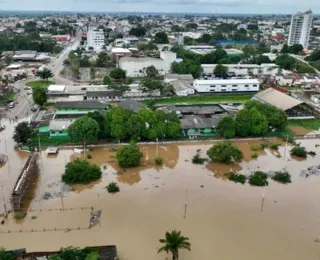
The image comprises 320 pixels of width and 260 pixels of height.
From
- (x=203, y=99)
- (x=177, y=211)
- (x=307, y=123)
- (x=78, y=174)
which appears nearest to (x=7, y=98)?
(x=78, y=174)

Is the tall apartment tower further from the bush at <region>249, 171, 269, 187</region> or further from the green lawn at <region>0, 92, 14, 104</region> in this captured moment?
the green lawn at <region>0, 92, 14, 104</region>

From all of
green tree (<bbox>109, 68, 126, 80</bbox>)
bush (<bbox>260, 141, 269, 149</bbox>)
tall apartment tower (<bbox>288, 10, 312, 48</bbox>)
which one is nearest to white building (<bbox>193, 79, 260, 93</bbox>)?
green tree (<bbox>109, 68, 126, 80</bbox>)

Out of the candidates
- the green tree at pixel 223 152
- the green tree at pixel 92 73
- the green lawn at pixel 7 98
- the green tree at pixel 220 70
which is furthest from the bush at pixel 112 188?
the green tree at pixel 220 70

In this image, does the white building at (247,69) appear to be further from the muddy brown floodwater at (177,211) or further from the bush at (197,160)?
the bush at (197,160)

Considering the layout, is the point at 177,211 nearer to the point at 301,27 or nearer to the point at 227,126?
the point at 227,126

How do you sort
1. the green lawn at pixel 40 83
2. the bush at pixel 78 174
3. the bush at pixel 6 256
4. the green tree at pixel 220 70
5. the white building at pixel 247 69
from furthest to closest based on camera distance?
the white building at pixel 247 69 → the green tree at pixel 220 70 → the green lawn at pixel 40 83 → the bush at pixel 78 174 → the bush at pixel 6 256

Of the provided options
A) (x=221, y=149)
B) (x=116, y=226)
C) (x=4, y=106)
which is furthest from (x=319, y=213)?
(x=4, y=106)
